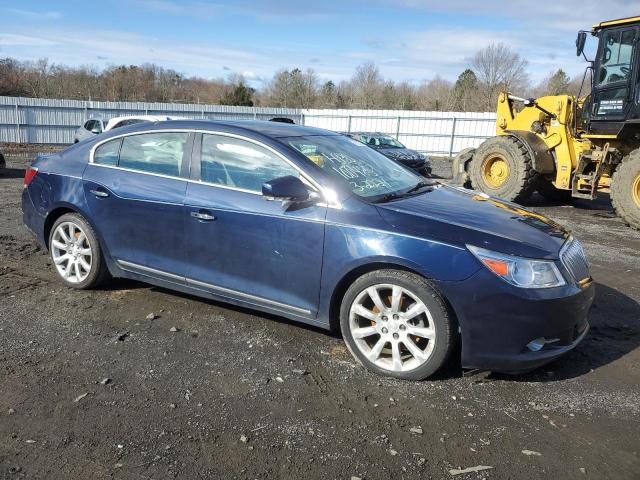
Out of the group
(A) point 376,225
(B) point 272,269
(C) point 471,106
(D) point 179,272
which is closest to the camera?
(A) point 376,225

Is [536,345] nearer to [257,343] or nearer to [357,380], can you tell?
[357,380]

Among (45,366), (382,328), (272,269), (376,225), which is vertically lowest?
(45,366)

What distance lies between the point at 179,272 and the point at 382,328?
5.83ft

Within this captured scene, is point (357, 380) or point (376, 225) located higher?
point (376, 225)

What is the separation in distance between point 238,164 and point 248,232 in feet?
1.93

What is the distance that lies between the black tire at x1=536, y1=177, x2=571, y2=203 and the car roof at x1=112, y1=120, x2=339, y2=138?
8.76 metres

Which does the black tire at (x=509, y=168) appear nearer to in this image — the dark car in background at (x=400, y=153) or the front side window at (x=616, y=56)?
the front side window at (x=616, y=56)

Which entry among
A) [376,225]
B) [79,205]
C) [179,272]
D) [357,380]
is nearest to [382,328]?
[357,380]

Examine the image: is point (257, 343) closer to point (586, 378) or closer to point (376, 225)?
point (376, 225)

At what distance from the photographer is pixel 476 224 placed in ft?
11.6

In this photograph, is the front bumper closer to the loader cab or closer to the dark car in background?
the loader cab

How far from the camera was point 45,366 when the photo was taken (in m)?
3.61

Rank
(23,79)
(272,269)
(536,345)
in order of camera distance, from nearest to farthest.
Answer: (536,345) < (272,269) < (23,79)

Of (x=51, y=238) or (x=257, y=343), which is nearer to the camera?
(x=257, y=343)
